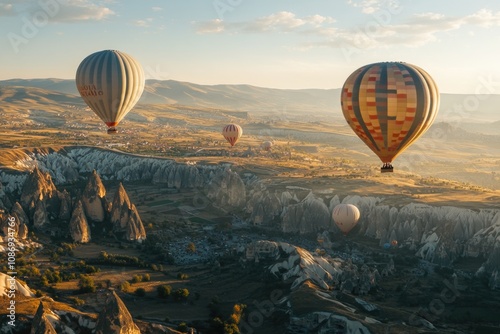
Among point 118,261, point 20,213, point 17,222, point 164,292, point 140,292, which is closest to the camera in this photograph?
point 164,292

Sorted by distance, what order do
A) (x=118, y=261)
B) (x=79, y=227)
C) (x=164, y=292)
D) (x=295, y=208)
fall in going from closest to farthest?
(x=164, y=292) < (x=118, y=261) < (x=79, y=227) < (x=295, y=208)

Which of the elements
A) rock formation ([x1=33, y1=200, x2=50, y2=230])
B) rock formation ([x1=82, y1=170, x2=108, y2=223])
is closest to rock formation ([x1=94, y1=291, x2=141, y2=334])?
rock formation ([x1=33, y1=200, x2=50, y2=230])

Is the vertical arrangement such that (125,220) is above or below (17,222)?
below

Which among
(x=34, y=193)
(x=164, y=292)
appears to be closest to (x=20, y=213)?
(x=34, y=193)

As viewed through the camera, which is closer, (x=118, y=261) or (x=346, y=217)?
(x=118, y=261)

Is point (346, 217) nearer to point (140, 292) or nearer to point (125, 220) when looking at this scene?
point (125, 220)

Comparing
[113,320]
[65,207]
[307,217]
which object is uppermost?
[65,207]

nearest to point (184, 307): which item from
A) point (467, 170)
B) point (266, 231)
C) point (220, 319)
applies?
point (220, 319)
